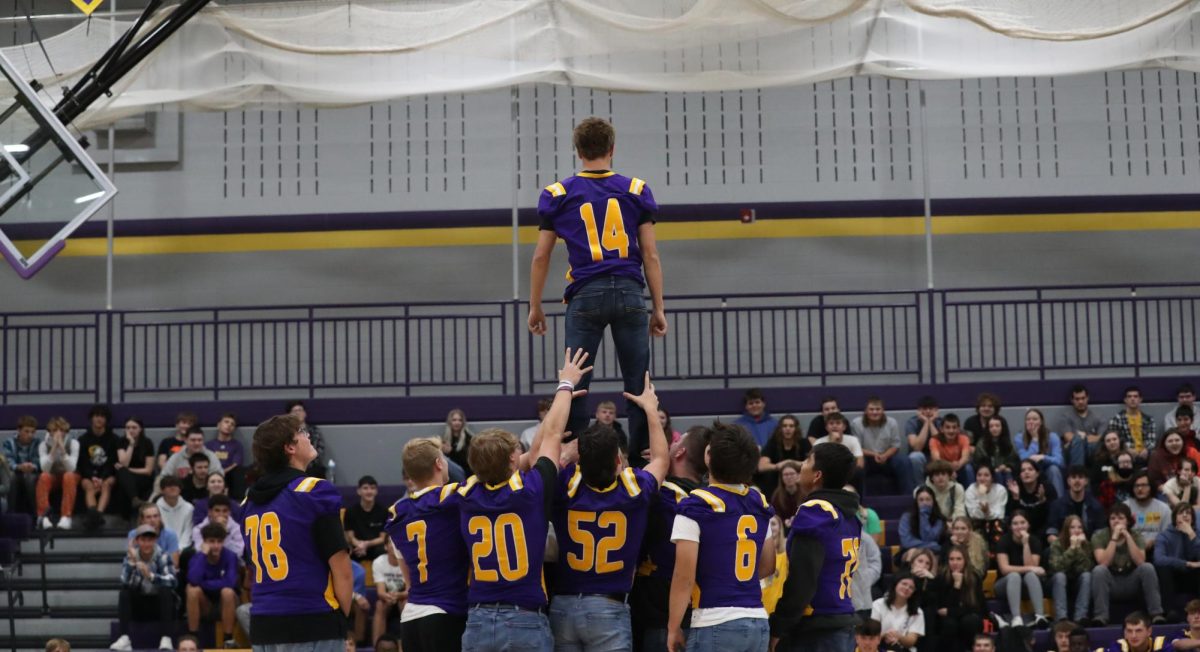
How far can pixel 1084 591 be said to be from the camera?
1378 cm

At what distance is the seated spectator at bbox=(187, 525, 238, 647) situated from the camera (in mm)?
13688

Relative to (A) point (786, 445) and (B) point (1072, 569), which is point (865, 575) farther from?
(A) point (786, 445)

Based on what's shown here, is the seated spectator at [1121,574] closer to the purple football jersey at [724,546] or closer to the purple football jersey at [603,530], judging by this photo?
the purple football jersey at [724,546]

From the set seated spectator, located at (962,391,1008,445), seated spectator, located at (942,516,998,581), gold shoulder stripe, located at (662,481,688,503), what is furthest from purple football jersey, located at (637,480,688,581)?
seated spectator, located at (962,391,1008,445)

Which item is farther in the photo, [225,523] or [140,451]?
[140,451]

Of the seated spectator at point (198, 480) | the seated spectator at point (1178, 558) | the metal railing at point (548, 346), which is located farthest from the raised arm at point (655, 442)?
the metal railing at point (548, 346)

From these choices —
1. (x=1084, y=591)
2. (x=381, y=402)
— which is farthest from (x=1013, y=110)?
(x=381, y=402)

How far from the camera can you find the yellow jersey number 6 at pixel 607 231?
7.60 meters

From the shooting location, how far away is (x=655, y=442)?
22.9ft

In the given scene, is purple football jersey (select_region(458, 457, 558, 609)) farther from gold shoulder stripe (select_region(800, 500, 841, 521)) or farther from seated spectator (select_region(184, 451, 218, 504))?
seated spectator (select_region(184, 451, 218, 504))

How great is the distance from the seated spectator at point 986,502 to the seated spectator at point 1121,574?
0.98 meters

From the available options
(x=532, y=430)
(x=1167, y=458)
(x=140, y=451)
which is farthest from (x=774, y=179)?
(x=140, y=451)

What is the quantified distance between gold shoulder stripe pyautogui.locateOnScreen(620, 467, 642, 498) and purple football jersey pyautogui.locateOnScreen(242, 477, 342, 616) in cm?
133

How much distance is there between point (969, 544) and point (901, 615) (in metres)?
1.12
